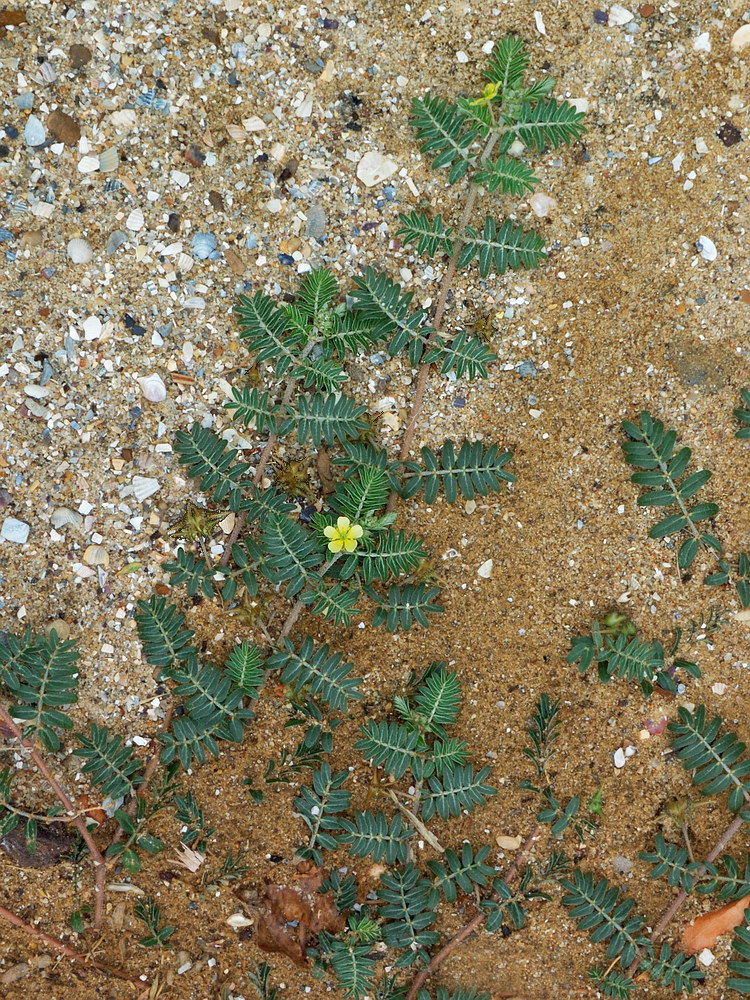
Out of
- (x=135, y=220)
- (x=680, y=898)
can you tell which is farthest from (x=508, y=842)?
(x=135, y=220)

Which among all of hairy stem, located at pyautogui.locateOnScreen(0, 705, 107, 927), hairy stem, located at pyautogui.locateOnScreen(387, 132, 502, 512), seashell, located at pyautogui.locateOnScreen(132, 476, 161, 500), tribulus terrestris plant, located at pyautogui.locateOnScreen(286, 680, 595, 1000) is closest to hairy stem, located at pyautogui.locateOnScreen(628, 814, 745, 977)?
tribulus terrestris plant, located at pyautogui.locateOnScreen(286, 680, 595, 1000)

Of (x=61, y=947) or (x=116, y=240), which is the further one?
(x=61, y=947)

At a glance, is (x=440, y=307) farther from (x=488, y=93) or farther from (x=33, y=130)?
(x=33, y=130)

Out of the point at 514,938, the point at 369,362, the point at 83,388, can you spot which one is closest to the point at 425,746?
the point at 514,938

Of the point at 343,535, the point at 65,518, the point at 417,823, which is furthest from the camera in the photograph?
the point at 417,823

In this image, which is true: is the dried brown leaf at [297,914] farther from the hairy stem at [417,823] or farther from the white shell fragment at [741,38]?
the white shell fragment at [741,38]

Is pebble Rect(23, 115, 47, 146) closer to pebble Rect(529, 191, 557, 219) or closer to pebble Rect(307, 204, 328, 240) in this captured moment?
pebble Rect(307, 204, 328, 240)

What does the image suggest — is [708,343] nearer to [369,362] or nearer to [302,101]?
[369,362]
